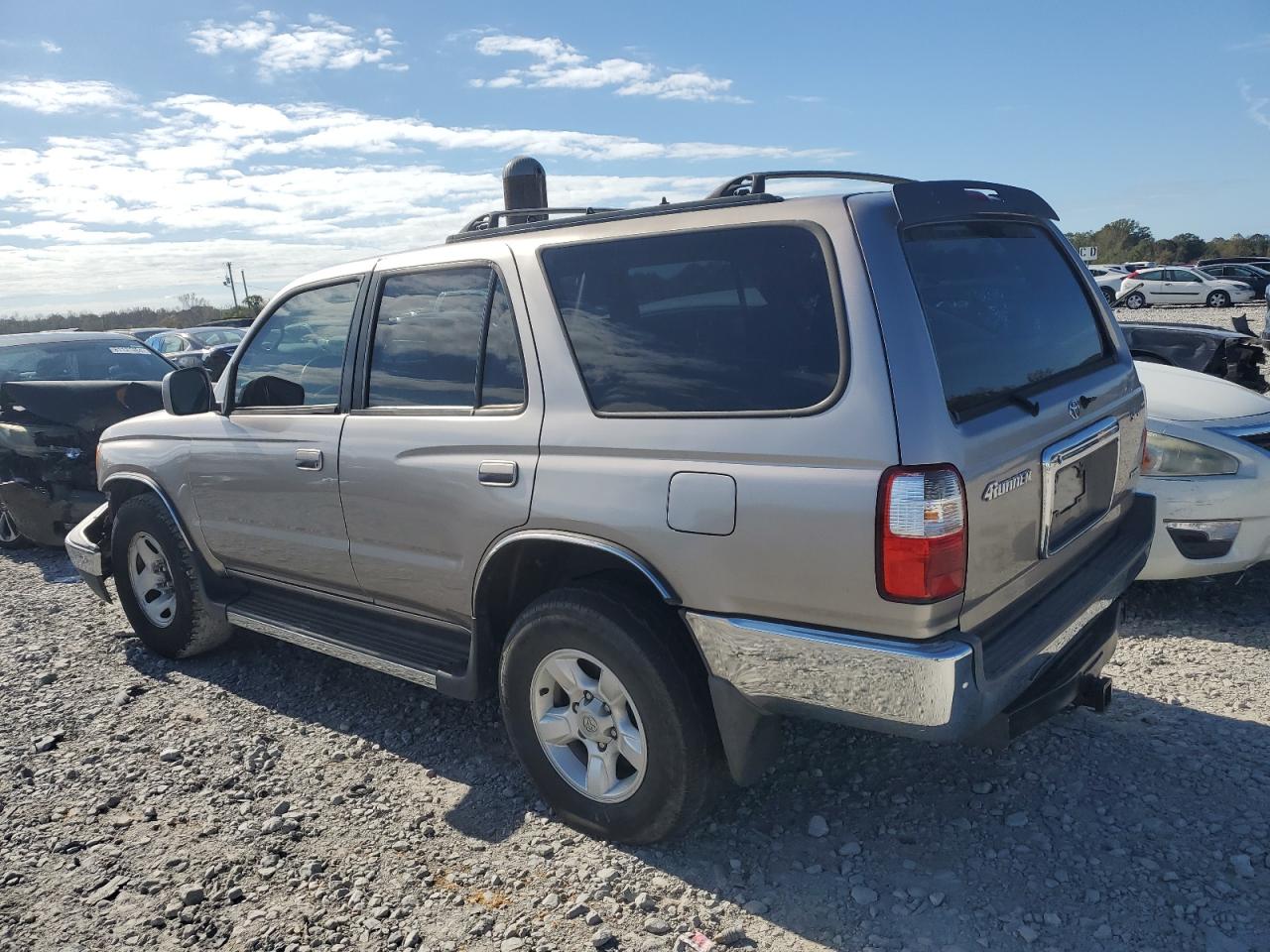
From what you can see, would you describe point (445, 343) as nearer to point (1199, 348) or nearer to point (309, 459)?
point (309, 459)

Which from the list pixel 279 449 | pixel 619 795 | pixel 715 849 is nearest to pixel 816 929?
pixel 715 849

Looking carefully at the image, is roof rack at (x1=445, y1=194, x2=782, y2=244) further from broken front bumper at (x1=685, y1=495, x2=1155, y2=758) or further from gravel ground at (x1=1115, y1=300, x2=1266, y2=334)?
gravel ground at (x1=1115, y1=300, x2=1266, y2=334)

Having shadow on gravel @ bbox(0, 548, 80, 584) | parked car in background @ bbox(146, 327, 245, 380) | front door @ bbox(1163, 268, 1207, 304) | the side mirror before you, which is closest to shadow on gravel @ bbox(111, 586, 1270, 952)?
the side mirror

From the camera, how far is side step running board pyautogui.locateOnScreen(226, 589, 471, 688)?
130 inches

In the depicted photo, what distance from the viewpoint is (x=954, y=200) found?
8.68 ft

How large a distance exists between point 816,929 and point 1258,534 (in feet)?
9.98

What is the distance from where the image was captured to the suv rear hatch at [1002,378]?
230 cm

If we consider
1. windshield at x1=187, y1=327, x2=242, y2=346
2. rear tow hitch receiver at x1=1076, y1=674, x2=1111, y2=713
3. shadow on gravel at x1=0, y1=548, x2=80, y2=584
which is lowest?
shadow on gravel at x1=0, y1=548, x2=80, y2=584

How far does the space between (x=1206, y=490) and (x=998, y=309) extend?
2.16 meters

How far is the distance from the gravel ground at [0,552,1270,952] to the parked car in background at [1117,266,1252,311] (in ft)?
107

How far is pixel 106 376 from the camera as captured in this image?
784 cm

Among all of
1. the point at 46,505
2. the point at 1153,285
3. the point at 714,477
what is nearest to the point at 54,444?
the point at 46,505

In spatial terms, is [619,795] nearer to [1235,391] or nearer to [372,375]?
[372,375]

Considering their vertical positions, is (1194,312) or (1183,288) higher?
(1183,288)
